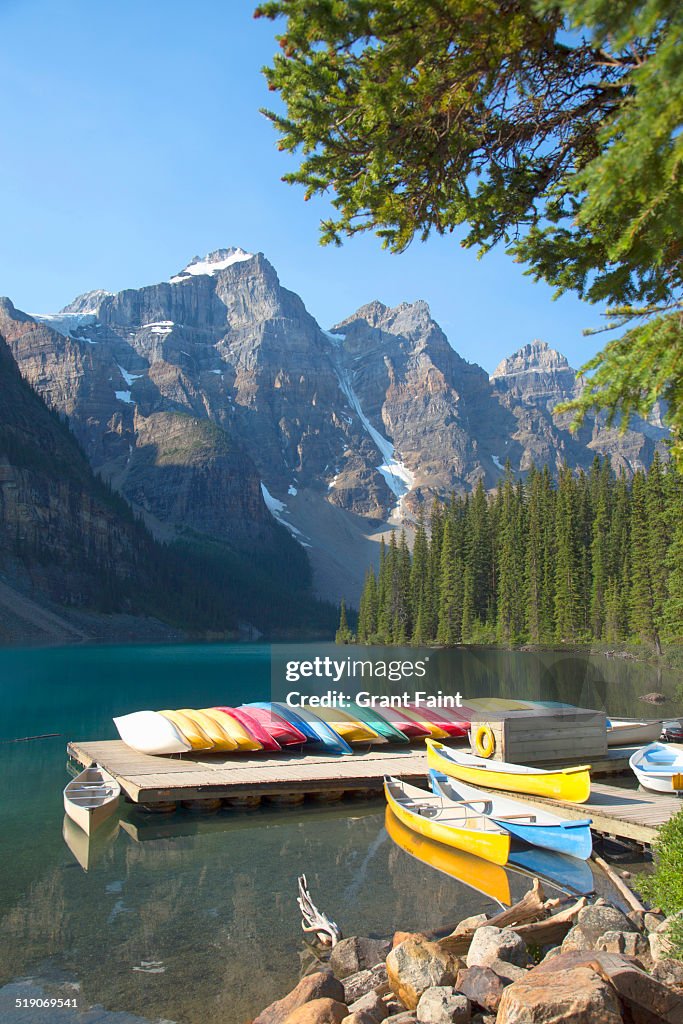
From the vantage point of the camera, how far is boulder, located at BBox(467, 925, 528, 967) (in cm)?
834

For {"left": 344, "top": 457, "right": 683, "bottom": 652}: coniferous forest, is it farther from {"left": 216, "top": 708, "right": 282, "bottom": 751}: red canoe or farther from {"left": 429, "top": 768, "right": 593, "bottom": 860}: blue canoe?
{"left": 429, "top": 768, "right": 593, "bottom": 860}: blue canoe

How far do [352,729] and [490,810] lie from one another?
9.24 metres

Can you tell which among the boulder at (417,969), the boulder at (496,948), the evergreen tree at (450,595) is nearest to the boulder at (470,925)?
the boulder at (496,948)

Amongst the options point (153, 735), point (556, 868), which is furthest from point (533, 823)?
point (153, 735)

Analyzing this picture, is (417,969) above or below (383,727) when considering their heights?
above

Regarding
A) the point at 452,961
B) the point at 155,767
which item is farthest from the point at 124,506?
the point at 452,961

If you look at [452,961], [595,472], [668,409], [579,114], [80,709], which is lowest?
[80,709]

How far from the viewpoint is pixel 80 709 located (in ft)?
125

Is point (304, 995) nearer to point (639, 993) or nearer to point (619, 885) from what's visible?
point (639, 993)

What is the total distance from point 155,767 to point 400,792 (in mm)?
7063

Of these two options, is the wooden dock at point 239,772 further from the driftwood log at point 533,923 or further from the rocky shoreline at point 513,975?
the driftwood log at point 533,923

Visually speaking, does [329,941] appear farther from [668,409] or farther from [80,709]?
[80,709]

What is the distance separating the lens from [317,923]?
10.8 metres

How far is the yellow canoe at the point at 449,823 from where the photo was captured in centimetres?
1375
